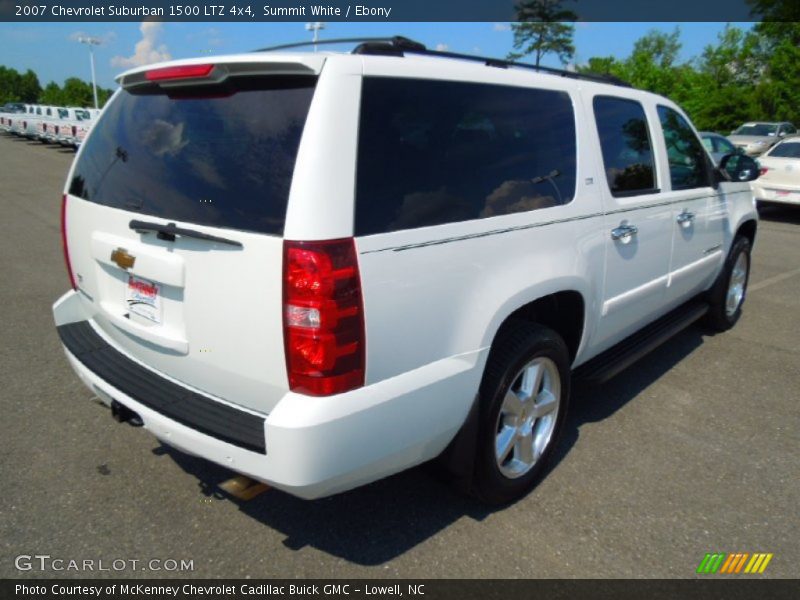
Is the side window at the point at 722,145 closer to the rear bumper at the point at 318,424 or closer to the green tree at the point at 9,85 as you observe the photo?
the rear bumper at the point at 318,424

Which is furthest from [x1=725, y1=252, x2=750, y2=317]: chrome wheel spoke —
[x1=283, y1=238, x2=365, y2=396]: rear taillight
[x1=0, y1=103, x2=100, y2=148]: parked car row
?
[x1=0, y1=103, x2=100, y2=148]: parked car row

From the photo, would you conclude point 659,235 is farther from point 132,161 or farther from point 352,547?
point 132,161

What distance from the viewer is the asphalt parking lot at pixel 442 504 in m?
2.46

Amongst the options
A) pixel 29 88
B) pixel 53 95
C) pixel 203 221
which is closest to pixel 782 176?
pixel 203 221

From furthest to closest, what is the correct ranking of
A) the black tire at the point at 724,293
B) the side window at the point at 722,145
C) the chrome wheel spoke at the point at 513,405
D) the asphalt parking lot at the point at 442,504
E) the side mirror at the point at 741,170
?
1. the side window at the point at 722,145
2. the black tire at the point at 724,293
3. the side mirror at the point at 741,170
4. the chrome wheel spoke at the point at 513,405
5. the asphalt parking lot at the point at 442,504

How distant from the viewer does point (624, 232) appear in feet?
10.7

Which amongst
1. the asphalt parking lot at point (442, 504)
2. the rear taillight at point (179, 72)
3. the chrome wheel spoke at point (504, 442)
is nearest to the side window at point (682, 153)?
the asphalt parking lot at point (442, 504)

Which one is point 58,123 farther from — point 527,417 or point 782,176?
point 527,417

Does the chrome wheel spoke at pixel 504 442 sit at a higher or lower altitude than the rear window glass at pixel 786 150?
lower

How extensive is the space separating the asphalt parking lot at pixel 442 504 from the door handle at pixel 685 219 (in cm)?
112

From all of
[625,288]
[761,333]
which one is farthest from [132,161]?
[761,333]

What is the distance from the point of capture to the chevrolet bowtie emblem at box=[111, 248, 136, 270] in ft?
7.80

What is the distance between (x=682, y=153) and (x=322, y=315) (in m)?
3.27

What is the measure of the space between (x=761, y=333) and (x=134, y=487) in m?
5.14
